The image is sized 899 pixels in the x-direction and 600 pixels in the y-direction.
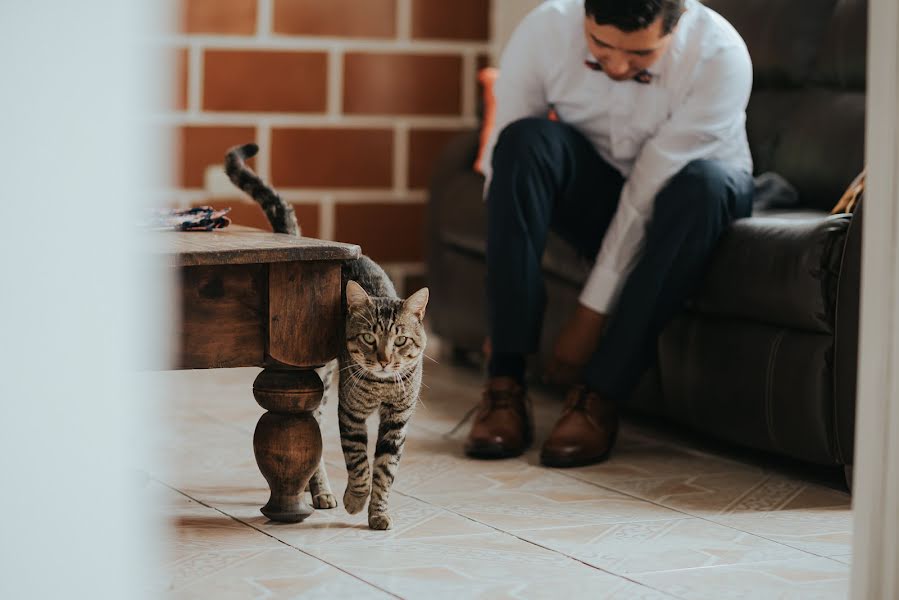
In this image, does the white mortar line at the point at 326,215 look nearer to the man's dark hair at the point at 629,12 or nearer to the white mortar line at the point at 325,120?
the white mortar line at the point at 325,120

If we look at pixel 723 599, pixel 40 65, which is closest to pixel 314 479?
pixel 723 599

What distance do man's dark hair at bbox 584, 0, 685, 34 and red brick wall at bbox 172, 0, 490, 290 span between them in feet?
5.93

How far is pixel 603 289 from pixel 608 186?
0.75 feet

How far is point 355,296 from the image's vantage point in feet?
5.19

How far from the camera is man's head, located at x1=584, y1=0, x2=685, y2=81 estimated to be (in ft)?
6.54

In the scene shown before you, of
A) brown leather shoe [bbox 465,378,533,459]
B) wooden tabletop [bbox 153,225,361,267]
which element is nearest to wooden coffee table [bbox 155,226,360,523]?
wooden tabletop [bbox 153,225,361,267]

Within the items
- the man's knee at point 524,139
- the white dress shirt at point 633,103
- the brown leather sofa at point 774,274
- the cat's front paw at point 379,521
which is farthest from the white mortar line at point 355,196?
the cat's front paw at point 379,521

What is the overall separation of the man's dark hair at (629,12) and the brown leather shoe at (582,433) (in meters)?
0.65

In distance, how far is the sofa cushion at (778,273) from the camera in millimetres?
1841

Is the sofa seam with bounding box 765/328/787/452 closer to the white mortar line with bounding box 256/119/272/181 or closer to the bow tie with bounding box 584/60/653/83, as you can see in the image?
the bow tie with bounding box 584/60/653/83

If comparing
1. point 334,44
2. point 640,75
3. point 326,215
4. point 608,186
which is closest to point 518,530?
point 608,186

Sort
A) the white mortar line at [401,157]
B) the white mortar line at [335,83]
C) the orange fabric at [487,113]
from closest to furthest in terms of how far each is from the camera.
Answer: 1. the orange fabric at [487,113]
2. the white mortar line at [335,83]
3. the white mortar line at [401,157]

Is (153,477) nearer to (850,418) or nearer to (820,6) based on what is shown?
(850,418)

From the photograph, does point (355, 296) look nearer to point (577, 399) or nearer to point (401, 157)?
point (577, 399)
